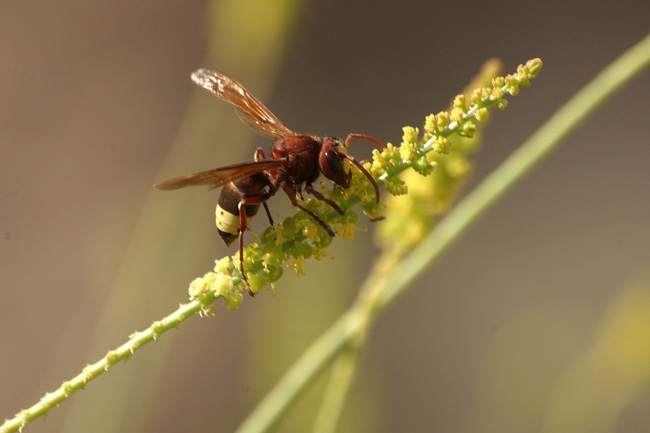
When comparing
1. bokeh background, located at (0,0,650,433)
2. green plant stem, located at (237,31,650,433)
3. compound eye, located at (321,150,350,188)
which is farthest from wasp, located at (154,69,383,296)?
bokeh background, located at (0,0,650,433)

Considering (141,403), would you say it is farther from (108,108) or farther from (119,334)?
(108,108)

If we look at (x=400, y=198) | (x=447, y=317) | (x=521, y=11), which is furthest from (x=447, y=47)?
(x=400, y=198)

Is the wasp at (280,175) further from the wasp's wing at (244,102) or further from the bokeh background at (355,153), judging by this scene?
the bokeh background at (355,153)

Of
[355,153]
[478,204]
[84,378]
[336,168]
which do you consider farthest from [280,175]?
[355,153]

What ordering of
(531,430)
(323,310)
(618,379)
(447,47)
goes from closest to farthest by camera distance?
1. (618,379)
2. (323,310)
3. (531,430)
4. (447,47)

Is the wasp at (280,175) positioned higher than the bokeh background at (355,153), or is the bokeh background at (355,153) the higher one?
the bokeh background at (355,153)

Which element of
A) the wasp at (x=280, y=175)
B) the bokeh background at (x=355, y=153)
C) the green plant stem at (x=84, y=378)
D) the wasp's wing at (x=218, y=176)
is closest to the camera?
the green plant stem at (x=84, y=378)

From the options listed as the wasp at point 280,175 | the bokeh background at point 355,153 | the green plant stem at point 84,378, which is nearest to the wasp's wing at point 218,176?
the wasp at point 280,175
